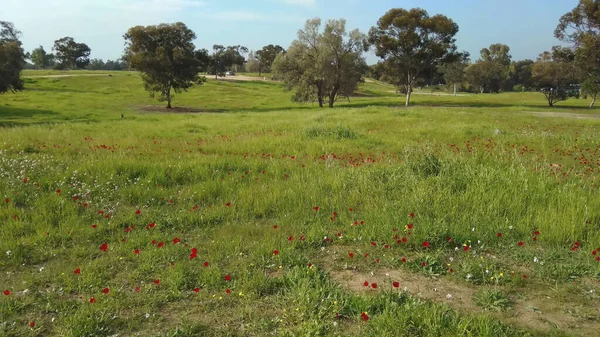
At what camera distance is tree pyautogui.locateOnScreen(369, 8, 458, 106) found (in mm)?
48344

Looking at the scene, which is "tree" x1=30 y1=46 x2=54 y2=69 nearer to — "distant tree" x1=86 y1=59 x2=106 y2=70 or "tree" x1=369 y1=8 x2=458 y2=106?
"distant tree" x1=86 y1=59 x2=106 y2=70

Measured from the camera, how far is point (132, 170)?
816 cm

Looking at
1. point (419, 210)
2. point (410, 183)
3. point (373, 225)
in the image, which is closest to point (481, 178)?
point (410, 183)

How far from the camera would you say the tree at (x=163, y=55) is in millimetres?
42750

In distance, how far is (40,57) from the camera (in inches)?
4769

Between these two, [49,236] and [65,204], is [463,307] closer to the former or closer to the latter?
[49,236]

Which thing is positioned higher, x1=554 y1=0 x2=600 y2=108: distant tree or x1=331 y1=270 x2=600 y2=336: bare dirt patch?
x1=554 y1=0 x2=600 y2=108: distant tree

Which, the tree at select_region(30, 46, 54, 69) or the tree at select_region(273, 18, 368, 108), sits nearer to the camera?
the tree at select_region(273, 18, 368, 108)

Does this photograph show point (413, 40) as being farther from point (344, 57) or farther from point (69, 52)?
point (69, 52)

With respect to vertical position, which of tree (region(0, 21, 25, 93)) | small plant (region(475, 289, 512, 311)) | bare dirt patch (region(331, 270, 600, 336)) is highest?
tree (region(0, 21, 25, 93))

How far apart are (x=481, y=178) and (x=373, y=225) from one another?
263 cm

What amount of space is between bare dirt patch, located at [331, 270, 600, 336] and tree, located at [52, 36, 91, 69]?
438 feet

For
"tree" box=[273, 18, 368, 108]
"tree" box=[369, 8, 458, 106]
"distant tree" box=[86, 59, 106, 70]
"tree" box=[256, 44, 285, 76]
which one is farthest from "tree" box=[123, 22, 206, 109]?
"distant tree" box=[86, 59, 106, 70]

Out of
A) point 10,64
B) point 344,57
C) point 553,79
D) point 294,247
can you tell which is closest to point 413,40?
point 344,57
